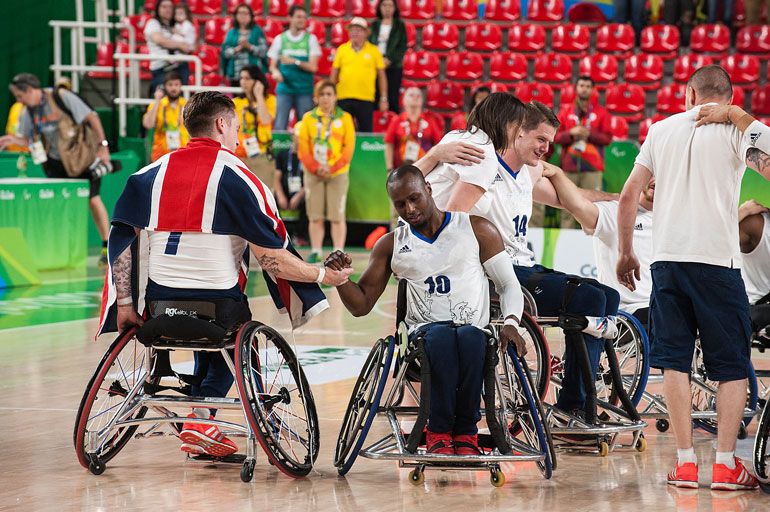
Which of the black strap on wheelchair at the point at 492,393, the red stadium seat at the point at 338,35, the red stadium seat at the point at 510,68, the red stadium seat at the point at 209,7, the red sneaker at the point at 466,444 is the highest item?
the red stadium seat at the point at 209,7

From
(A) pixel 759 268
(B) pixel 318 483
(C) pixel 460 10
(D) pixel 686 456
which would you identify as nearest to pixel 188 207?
(B) pixel 318 483

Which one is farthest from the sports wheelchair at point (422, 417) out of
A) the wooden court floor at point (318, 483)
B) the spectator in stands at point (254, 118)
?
the spectator in stands at point (254, 118)

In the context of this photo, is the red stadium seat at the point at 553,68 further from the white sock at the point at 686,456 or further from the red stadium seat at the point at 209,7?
the white sock at the point at 686,456

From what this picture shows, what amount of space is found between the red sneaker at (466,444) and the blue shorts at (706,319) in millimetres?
815

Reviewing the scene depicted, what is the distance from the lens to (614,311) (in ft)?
19.4

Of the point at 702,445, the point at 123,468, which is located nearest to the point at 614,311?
the point at 702,445

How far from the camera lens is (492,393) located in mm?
4957

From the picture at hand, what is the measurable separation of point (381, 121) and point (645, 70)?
3.87m

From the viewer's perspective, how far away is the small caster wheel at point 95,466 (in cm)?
526

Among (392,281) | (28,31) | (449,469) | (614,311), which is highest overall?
(28,31)

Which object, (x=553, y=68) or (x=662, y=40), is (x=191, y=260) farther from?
(x=662, y=40)

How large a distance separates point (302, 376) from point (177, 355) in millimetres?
3525

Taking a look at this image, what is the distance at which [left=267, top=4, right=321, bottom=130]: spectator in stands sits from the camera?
1628cm

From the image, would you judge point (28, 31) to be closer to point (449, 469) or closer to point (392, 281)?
point (392, 281)
